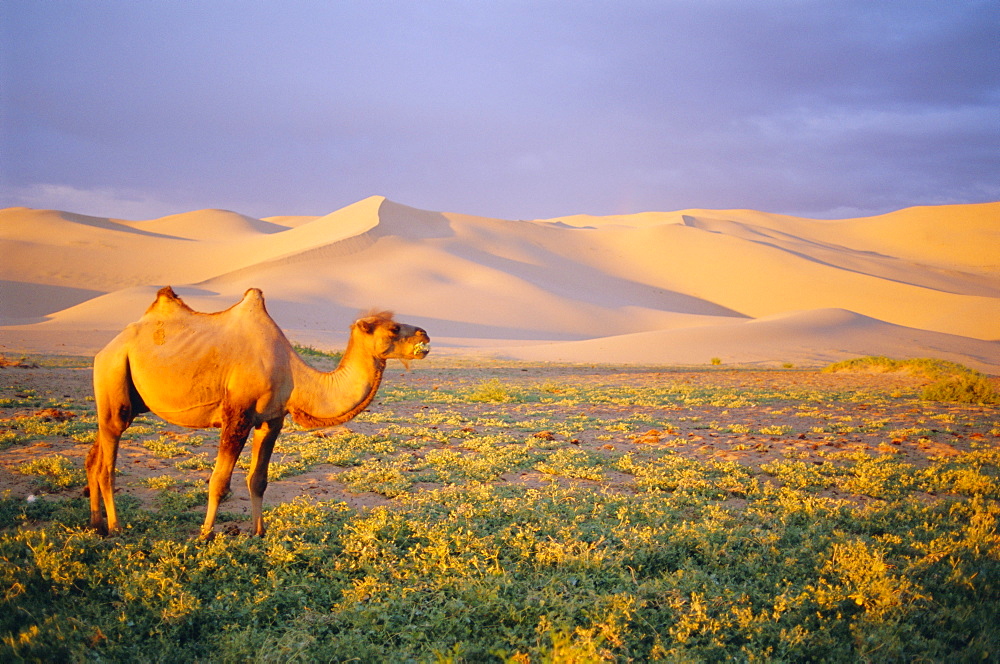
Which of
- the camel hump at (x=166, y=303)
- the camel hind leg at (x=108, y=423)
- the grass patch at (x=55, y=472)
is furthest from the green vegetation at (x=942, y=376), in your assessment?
the grass patch at (x=55, y=472)

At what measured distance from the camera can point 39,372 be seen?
17.0m

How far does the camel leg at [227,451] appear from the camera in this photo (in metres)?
4.95

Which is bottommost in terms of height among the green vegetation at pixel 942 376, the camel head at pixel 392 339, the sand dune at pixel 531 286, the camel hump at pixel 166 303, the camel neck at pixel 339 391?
the green vegetation at pixel 942 376

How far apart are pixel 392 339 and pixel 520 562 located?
91.2 inches

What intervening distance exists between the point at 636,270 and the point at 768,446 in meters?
78.1

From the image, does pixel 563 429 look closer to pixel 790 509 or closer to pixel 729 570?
pixel 790 509

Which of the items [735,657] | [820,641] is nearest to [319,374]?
[735,657]

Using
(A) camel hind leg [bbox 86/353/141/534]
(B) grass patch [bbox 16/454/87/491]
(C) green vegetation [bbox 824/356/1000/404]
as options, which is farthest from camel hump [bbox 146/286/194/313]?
(C) green vegetation [bbox 824/356/1000/404]

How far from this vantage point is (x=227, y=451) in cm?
496

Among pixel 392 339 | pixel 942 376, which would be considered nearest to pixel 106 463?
pixel 392 339

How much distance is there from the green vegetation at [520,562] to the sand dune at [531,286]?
95.3ft

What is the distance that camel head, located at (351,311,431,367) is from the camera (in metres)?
4.79

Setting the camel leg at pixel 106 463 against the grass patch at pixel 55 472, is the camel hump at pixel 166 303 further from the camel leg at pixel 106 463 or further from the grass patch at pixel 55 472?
the grass patch at pixel 55 472

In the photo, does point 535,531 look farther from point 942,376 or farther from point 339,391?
point 942,376
